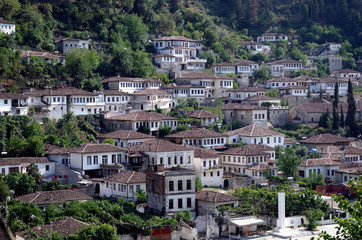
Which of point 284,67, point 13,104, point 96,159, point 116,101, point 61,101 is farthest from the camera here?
point 284,67

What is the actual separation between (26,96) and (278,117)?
28704 mm

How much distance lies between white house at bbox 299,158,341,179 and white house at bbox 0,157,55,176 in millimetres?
21445

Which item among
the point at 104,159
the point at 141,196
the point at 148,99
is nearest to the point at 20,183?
the point at 104,159

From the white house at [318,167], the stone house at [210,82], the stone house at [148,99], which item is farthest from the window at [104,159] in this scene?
the stone house at [210,82]

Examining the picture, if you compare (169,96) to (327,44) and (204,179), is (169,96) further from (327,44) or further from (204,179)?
(327,44)

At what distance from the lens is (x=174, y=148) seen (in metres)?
53.0

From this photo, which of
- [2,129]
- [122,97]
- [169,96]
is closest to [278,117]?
[169,96]

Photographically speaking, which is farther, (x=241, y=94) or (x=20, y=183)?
(x=241, y=94)

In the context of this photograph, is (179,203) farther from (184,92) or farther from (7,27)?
(7,27)

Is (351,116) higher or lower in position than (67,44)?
lower

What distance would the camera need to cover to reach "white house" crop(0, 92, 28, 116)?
55144 mm

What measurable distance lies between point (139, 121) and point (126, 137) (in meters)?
3.97

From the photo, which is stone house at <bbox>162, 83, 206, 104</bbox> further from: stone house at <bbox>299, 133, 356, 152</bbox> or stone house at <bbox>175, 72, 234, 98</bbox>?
stone house at <bbox>299, 133, 356, 152</bbox>

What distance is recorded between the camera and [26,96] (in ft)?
186
